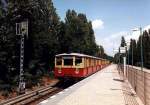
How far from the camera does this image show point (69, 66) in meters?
29.8

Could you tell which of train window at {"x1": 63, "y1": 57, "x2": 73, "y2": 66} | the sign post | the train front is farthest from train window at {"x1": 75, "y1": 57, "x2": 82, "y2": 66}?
the sign post

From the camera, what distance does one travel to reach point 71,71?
29719 millimetres

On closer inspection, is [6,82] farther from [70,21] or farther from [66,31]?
[70,21]

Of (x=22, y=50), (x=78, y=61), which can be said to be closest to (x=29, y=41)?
(x=78, y=61)

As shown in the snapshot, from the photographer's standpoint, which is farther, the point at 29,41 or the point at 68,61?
the point at 29,41

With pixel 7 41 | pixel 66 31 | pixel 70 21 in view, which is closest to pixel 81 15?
pixel 70 21

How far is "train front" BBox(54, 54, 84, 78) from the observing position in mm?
29641

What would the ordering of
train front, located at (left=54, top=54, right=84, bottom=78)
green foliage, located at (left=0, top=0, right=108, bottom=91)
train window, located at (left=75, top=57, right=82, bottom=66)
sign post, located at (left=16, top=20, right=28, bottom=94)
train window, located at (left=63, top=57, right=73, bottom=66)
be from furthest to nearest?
train window, located at (left=75, top=57, right=82, bottom=66) → train window, located at (left=63, top=57, right=73, bottom=66) → train front, located at (left=54, top=54, right=84, bottom=78) → green foliage, located at (left=0, top=0, right=108, bottom=91) → sign post, located at (left=16, top=20, right=28, bottom=94)

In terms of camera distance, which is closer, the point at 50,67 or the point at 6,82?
the point at 6,82

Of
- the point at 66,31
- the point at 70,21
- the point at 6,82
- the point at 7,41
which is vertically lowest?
the point at 6,82

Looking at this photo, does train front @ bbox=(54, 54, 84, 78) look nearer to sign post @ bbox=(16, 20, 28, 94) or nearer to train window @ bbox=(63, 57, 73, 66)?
train window @ bbox=(63, 57, 73, 66)

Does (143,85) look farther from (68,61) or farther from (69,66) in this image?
(68,61)

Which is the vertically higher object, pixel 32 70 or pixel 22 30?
pixel 22 30

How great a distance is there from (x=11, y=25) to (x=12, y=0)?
2.14 m
